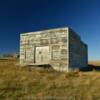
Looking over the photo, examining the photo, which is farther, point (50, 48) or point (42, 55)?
point (42, 55)

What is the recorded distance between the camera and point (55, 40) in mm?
18922

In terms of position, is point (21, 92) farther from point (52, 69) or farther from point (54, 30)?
point (54, 30)

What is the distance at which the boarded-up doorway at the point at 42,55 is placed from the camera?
63.0ft

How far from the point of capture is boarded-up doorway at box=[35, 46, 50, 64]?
19.2m

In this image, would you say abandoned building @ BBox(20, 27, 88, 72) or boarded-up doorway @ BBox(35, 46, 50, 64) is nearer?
abandoned building @ BBox(20, 27, 88, 72)

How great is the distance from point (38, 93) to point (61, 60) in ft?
30.1

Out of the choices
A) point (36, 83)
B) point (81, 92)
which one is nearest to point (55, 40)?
point (36, 83)

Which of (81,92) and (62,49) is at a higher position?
(62,49)

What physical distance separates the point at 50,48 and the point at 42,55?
1.25 meters

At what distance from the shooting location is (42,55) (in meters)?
19.5

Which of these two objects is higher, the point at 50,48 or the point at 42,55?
the point at 50,48

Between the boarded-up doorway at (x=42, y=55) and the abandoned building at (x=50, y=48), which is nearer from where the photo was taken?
the abandoned building at (x=50, y=48)

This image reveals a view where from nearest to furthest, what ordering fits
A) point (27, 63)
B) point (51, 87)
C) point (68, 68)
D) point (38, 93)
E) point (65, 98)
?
point (65, 98) → point (38, 93) → point (51, 87) → point (68, 68) → point (27, 63)

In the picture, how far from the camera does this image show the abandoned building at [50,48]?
1812 centimetres
